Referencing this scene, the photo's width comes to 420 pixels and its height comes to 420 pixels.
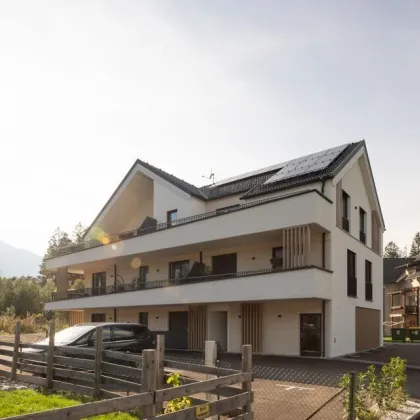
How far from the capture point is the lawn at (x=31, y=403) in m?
8.19

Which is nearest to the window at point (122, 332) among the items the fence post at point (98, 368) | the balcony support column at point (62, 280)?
the fence post at point (98, 368)

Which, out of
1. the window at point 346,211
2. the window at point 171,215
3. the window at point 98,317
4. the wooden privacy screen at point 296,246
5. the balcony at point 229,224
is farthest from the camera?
the window at point 98,317

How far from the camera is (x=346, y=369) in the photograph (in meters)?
16.1

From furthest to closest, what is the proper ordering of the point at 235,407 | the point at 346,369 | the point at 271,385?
the point at 346,369
the point at 271,385
the point at 235,407

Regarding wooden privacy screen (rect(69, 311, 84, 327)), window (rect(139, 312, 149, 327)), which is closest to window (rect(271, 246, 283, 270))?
window (rect(139, 312, 149, 327))

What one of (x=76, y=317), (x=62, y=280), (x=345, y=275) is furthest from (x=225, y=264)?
(x=76, y=317)

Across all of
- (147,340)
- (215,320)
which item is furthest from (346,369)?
(215,320)

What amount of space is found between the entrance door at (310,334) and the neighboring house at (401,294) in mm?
23958

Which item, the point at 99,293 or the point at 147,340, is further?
the point at 99,293

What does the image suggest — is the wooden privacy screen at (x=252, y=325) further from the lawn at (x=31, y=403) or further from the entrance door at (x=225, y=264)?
the lawn at (x=31, y=403)

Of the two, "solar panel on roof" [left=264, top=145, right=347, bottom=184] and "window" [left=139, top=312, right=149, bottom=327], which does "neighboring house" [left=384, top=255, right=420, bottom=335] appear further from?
"window" [left=139, top=312, right=149, bottom=327]

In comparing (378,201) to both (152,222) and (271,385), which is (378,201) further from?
(271,385)

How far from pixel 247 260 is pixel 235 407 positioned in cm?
1571

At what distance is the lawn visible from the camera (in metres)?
8.19
